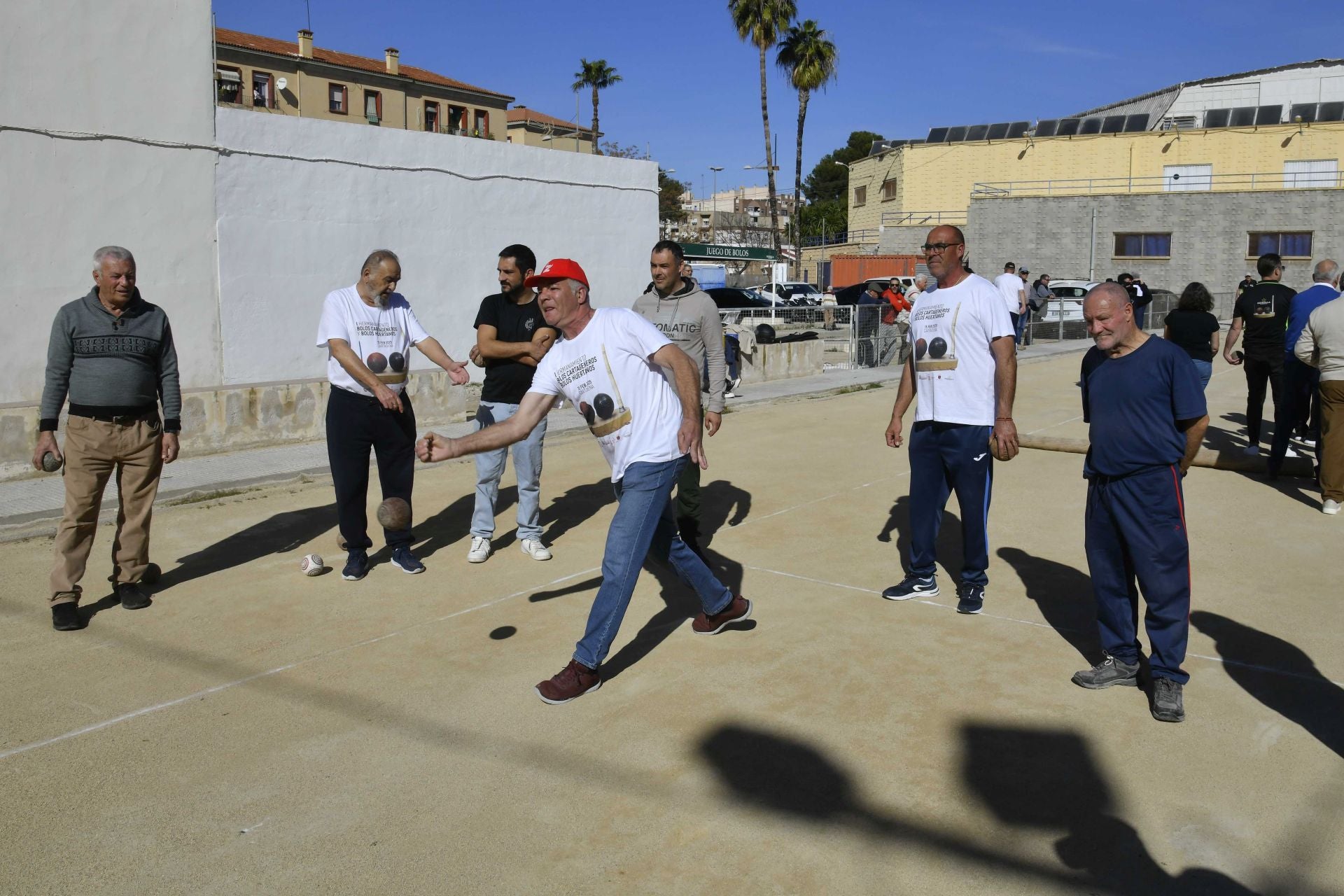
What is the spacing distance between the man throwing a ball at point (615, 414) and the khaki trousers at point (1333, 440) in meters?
5.74

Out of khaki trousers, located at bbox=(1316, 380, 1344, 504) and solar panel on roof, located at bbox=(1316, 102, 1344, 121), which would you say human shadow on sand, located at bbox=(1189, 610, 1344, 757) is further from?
solar panel on roof, located at bbox=(1316, 102, 1344, 121)

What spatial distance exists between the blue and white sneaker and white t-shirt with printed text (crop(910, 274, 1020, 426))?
0.96 metres

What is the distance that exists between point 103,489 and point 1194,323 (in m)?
8.53

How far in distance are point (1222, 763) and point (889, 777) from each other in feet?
4.07

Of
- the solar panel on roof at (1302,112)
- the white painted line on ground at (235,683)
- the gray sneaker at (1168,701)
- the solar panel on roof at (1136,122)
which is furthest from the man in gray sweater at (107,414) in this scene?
the solar panel on roof at (1302,112)

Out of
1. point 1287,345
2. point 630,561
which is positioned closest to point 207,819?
point 630,561

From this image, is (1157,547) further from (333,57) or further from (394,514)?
(333,57)

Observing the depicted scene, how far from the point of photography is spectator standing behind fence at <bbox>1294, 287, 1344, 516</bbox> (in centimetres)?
788

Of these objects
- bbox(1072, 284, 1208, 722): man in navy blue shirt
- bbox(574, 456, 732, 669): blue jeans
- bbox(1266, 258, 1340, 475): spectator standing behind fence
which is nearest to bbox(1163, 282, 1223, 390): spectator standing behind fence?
bbox(1266, 258, 1340, 475): spectator standing behind fence

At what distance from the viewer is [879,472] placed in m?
9.91

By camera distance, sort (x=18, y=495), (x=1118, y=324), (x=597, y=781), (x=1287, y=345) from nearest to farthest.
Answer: (x=597, y=781) → (x=1118, y=324) → (x=18, y=495) → (x=1287, y=345)

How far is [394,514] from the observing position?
6.29m

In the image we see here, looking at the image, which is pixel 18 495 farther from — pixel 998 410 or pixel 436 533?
pixel 998 410

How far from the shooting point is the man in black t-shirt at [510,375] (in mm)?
6832
